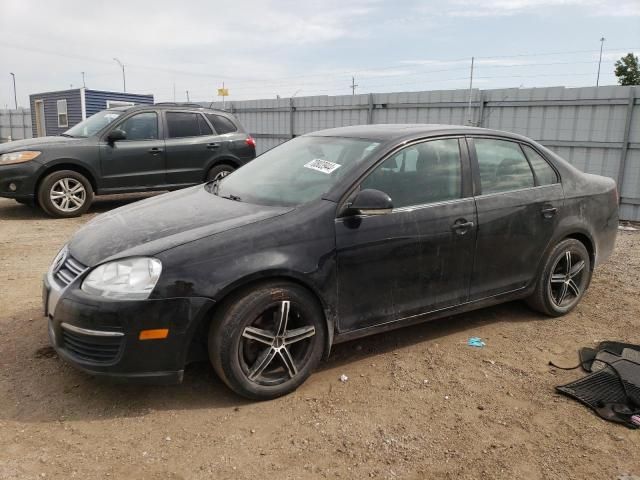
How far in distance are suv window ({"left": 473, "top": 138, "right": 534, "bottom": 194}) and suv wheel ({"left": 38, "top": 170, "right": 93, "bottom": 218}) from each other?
6632 mm

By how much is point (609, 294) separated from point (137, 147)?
7.14m

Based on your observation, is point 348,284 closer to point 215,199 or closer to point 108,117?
point 215,199

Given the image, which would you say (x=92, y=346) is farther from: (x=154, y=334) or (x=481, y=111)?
(x=481, y=111)

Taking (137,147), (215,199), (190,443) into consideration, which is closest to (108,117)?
(137,147)

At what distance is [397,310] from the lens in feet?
11.9

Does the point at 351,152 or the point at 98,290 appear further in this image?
the point at 351,152

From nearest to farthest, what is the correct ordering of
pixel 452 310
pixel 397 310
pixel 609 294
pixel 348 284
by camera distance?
pixel 348 284 → pixel 397 310 → pixel 452 310 → pixel 609 294

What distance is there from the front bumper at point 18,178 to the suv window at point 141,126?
58.0 inches

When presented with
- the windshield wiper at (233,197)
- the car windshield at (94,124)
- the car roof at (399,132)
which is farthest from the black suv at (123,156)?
the windshield wiper at (233,197)

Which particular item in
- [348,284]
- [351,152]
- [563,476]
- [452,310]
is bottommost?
[563,476]

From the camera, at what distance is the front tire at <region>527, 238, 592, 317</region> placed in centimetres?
448

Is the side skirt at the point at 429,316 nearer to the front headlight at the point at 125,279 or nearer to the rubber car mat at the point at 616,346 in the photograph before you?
the rubber car mat at the point at 616,346

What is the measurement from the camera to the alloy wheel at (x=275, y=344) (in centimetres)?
313

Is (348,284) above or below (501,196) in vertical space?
below
